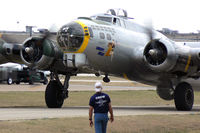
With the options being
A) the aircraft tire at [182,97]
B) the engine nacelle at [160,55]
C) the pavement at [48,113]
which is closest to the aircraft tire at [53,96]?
the pavement at [48,113]

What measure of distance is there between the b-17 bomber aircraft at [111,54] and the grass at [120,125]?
460 centimetres

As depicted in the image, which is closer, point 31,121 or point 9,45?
point 31,121

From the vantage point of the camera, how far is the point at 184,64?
81.4ft

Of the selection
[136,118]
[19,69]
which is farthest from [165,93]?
[19,69]

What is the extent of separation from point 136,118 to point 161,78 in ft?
24.9

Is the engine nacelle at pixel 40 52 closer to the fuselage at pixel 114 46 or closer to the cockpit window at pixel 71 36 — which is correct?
the fuselage at pixel 114 46

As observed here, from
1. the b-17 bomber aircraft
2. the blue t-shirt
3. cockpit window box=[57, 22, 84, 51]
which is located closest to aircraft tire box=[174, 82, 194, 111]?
the b-17 bomber aircraft

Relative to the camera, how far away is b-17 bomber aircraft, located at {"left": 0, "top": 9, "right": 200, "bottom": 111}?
76.0 feet

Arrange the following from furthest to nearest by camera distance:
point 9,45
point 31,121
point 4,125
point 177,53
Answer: point 9,45 → point 177,53 → point 31,121 → point 4,125

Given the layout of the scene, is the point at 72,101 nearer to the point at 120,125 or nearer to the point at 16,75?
the point at 120,125

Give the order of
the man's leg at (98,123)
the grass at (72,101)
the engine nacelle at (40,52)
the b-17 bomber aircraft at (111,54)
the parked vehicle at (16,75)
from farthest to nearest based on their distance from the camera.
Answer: the parked vehicle at (16,75) → the grass at (72,101) → the engine nacelle at (40,52) → the b-17 bomber aircraft at (111,54) → the man's leg at (98,123)

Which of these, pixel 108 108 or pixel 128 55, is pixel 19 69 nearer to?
pixel 128 55

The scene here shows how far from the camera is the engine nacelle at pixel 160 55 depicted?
24109mm

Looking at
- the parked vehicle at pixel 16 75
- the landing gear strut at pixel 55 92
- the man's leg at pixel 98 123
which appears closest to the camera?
the man's leg at pixel 98 123
